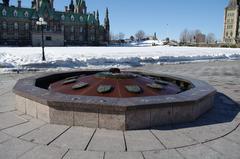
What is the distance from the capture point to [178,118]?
19.6ft

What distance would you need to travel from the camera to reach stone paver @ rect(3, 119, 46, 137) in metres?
5.28

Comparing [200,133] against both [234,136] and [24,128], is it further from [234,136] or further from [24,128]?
[24,128]

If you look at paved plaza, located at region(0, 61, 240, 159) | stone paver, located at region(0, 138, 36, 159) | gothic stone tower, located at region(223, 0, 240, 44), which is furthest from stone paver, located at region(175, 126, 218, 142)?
gothic stone tower, located at region(223, 0, 240, 44)

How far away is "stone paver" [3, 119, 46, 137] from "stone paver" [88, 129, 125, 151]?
4.75ft

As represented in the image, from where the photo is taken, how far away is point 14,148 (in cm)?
460

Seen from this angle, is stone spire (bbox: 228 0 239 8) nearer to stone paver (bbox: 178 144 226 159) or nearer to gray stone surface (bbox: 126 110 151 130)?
gray stone surface (bbox: 126 110 151 130)

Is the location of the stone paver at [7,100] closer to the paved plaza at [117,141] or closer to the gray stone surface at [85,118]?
the paved plaza at [117,141]

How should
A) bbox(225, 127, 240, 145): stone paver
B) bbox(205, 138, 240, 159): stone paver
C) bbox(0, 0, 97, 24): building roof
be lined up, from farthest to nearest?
1. bbox(0, 0, 97, 24): building roof
2. bbox(225, 127, 240, 145): stone paver
3. bbox(205, 138, 240, 159): stone paver

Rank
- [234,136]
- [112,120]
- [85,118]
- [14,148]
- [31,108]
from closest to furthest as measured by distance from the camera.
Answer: [14,148]
[234,136]
[112,120]
[85,118]
[31,108]

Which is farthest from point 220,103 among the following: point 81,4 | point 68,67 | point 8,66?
point 81,4

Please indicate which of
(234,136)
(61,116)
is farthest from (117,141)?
(234,136)

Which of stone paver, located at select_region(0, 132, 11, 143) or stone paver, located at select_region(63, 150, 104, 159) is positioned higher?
stone paver, located at select_region(0, 132, 11, 143)

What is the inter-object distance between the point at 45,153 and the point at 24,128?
4.63 feet

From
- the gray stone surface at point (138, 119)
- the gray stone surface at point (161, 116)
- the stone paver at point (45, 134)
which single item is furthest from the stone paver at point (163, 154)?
the stone paver at point (45, 134)
